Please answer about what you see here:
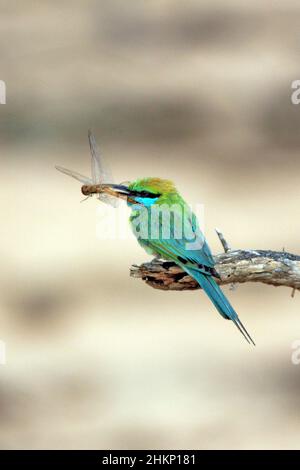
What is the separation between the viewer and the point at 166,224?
2.60 meters

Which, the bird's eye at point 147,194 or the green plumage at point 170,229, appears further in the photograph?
the bird's eye at point 147,194

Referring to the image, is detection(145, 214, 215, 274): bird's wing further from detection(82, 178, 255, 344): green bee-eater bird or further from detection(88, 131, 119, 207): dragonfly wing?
detection(88, 131, 119, 207): dragonfly wing

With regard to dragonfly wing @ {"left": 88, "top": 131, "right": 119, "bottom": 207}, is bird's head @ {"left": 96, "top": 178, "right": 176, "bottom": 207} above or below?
below

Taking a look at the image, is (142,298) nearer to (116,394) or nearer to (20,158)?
(116,394)

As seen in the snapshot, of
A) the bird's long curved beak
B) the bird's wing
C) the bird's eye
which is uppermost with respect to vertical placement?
the bird's long curved beak

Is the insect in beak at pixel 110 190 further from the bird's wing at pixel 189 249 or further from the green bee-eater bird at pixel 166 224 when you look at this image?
the bird's wing at pixel 189 249

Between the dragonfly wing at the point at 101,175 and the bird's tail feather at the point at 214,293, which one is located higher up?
the dragonfly wing at the point at 101,175

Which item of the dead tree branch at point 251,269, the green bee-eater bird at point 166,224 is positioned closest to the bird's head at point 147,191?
the green bee-eater bird at point 166,224

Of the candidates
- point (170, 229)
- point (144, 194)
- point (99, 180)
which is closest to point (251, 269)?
point (170, 229)

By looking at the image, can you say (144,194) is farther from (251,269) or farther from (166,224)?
(251,269)

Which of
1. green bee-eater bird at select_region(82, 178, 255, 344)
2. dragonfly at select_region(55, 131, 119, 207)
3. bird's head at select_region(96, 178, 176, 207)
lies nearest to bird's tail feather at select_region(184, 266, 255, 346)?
green bee-eater bird at select_region(82, 178, 255, 344)

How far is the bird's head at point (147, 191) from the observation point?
2604 millimetres

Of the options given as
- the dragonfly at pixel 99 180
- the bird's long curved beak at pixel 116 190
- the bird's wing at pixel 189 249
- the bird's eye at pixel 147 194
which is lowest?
the bird's wing at pixel 189 249

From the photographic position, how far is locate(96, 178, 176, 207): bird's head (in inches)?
103
